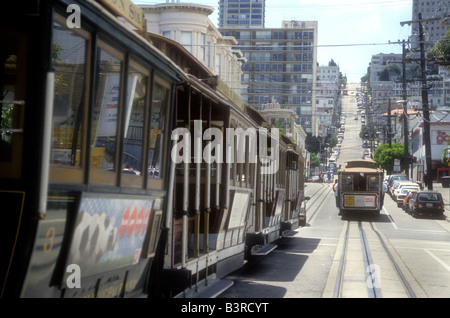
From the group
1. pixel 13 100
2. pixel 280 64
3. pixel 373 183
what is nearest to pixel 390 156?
pixel 373 183

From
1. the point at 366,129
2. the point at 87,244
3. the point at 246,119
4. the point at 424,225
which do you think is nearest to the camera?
the point at 87,244

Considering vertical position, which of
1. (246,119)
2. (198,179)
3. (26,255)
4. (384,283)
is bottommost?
(384,283)

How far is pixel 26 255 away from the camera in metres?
3.95

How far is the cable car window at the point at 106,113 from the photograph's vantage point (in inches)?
199

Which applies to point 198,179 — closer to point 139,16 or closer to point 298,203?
point 139,16

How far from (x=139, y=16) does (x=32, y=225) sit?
2730 mm

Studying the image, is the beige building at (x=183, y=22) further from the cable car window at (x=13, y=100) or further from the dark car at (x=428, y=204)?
the cable car window at (x=13, y=100)

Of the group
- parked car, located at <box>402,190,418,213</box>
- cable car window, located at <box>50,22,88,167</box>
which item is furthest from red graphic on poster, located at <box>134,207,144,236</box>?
parked car, located at <box>402,190,418,213</box>

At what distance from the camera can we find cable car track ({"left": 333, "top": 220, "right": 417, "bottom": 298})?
1066 cm

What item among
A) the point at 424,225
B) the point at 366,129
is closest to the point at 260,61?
the point at 366,129

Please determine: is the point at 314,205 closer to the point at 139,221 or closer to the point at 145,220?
the point at 145,220

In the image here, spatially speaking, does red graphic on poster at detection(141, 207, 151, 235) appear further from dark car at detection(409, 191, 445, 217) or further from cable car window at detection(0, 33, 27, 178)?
dark car at detection(409, 191, 445, 217)

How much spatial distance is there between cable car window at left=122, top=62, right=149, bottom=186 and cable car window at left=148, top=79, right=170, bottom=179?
24 centimetres
